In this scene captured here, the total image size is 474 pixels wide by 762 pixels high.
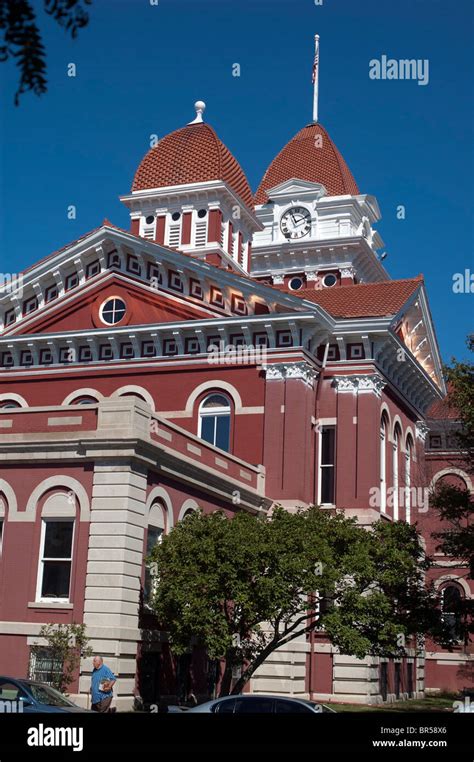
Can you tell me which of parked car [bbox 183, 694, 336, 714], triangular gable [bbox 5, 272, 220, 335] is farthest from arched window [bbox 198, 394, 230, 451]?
parked car [bbox 183, 694, 336, 714]

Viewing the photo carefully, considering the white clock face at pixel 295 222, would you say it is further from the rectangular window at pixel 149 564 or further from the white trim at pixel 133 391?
the rectangular window at pixel 149 564

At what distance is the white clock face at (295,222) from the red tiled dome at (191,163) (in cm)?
576

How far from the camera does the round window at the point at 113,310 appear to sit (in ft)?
118

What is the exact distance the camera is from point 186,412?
34156 mm

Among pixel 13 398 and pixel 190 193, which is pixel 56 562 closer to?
pixel 13 398

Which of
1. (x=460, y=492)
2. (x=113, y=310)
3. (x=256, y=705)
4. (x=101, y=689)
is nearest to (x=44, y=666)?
(x=101, y=689)

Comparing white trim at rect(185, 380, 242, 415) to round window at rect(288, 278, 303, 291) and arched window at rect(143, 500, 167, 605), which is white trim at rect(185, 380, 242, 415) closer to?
arched window at rect(143, 500, 167, 605)

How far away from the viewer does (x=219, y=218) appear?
42469 mm

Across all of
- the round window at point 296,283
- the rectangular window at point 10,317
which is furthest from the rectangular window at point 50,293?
the round window at point 296,283

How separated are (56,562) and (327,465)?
1285 centimetres

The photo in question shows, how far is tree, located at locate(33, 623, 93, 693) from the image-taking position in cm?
2252

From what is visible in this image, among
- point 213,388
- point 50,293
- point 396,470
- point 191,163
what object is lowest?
point 396,470

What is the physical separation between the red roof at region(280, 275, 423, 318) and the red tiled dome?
7.24m

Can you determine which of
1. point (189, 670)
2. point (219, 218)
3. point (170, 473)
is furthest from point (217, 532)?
point (219, 218)
